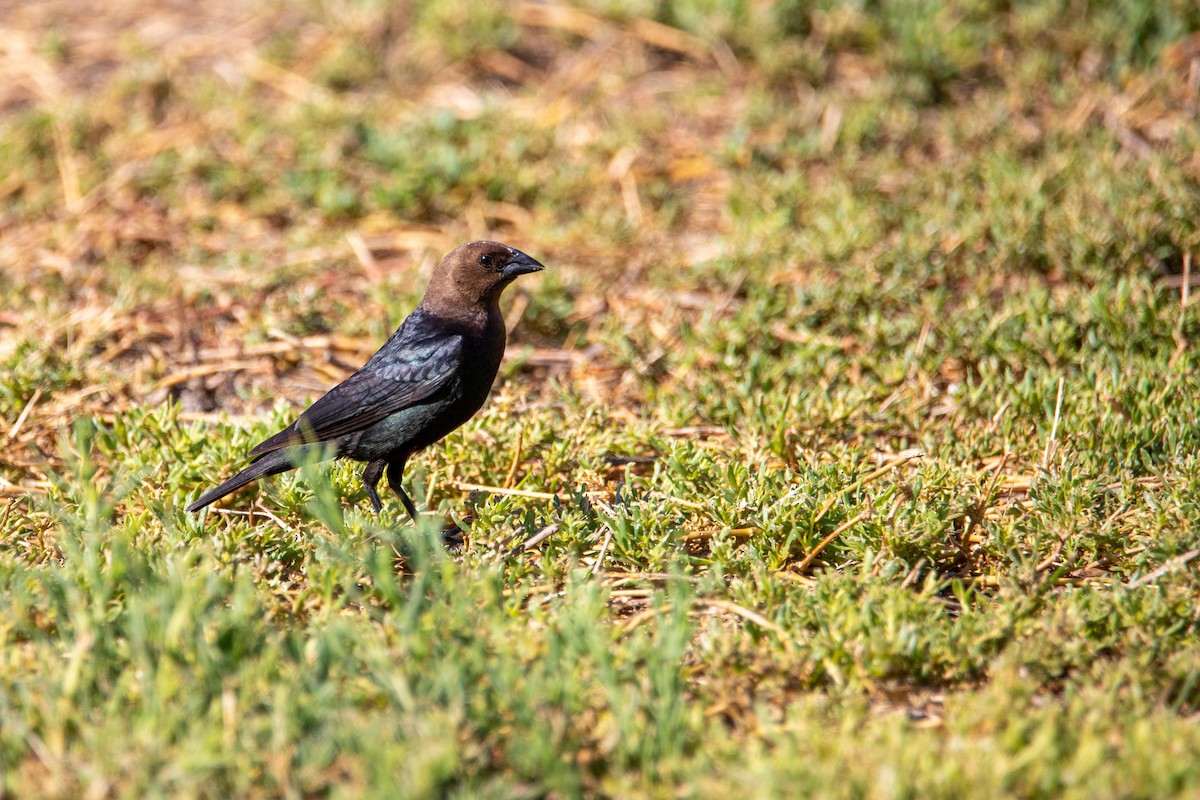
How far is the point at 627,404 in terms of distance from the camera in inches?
196

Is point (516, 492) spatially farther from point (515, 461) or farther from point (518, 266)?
point (518, 266)

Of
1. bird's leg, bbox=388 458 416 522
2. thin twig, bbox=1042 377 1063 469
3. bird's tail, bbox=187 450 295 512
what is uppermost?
thin twig, bbox=1042 377 1063 469

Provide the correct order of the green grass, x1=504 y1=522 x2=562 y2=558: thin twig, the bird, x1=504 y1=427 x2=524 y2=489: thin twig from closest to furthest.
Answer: the green grass, x1=504 y1=522 x2=562 y2=558: thin twig, the bird, x1=504 y1=427 x2=524 y2=489: thin twig

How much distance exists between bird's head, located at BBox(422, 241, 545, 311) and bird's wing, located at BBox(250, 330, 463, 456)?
33 cm

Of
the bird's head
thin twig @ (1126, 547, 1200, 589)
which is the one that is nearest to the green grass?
thin twig @ (1126, 547, 1200, 589)

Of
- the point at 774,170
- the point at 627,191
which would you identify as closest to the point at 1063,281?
the point at 774,170

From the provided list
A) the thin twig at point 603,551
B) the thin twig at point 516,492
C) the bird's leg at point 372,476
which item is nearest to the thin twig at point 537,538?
the thin twig at point 603,551

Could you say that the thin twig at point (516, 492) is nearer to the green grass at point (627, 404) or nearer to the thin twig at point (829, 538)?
the green grass at point (627, 404)

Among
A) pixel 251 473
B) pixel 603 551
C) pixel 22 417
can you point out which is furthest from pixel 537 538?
pixel 22 417

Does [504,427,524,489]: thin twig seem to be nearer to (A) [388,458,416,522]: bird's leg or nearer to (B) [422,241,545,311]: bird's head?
(A) [388,458,416,522]: bird's leg

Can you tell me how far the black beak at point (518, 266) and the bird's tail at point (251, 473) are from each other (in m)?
1.15

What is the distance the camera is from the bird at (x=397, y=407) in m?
3.95

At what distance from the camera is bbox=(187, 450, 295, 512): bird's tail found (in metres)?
3.81

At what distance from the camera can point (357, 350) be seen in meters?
5.32
